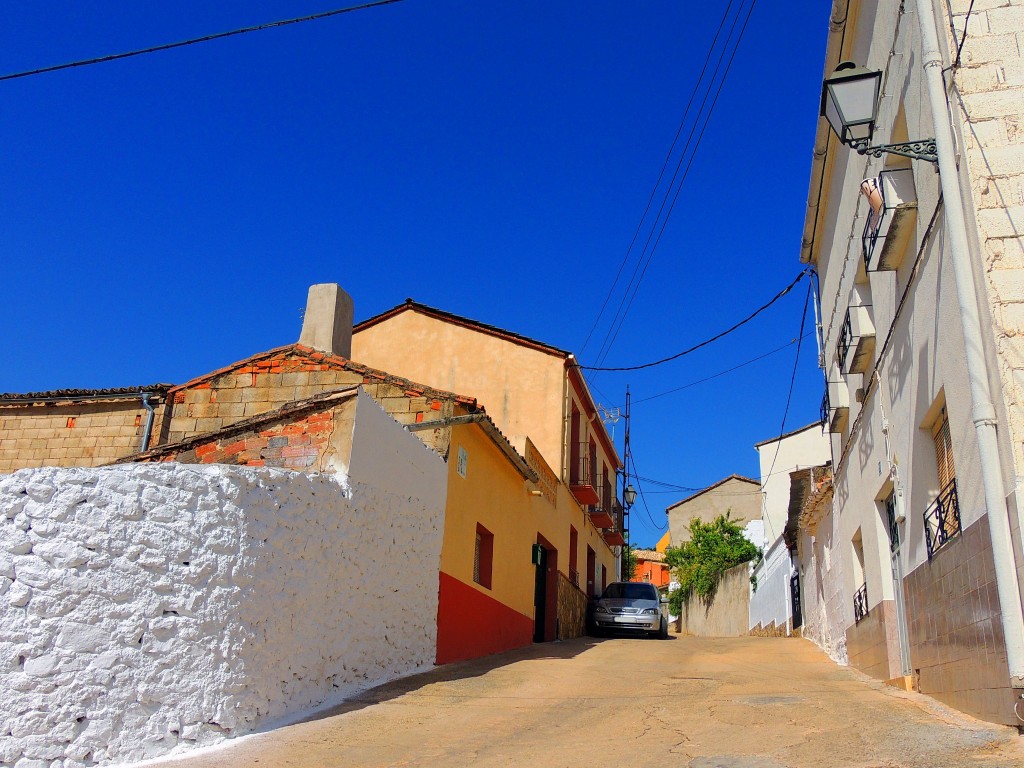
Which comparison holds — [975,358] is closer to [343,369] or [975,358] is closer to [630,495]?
[343,369]

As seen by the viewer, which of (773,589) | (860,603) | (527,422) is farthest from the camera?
(773,589)

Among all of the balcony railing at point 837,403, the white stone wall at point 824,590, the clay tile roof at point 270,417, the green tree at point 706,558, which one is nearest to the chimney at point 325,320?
the clay tile roof at point 270,417

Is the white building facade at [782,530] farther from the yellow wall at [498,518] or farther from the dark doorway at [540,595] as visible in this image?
the dark doorway at [540,595]

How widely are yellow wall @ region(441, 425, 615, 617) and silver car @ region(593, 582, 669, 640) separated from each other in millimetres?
1874

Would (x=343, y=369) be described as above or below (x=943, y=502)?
above

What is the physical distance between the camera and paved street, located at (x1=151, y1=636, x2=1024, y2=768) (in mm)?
6246

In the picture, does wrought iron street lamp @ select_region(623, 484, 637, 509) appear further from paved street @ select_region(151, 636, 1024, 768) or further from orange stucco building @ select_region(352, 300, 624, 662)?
paved street @ select_region(151, 636, 1024, 768)

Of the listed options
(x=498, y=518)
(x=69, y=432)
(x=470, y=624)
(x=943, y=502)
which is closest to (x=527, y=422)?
(x=498, y=518)

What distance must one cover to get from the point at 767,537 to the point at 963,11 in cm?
2865

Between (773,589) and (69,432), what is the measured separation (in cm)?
1654

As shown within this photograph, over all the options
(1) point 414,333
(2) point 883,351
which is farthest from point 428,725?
(1) point 414,333

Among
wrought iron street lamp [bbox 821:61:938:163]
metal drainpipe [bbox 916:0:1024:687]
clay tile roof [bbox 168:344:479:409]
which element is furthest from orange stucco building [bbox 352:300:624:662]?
metal drainpipe [bbox 916:0:1024:687]

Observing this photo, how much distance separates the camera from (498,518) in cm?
1532

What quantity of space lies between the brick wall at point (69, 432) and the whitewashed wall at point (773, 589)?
1390 cm
